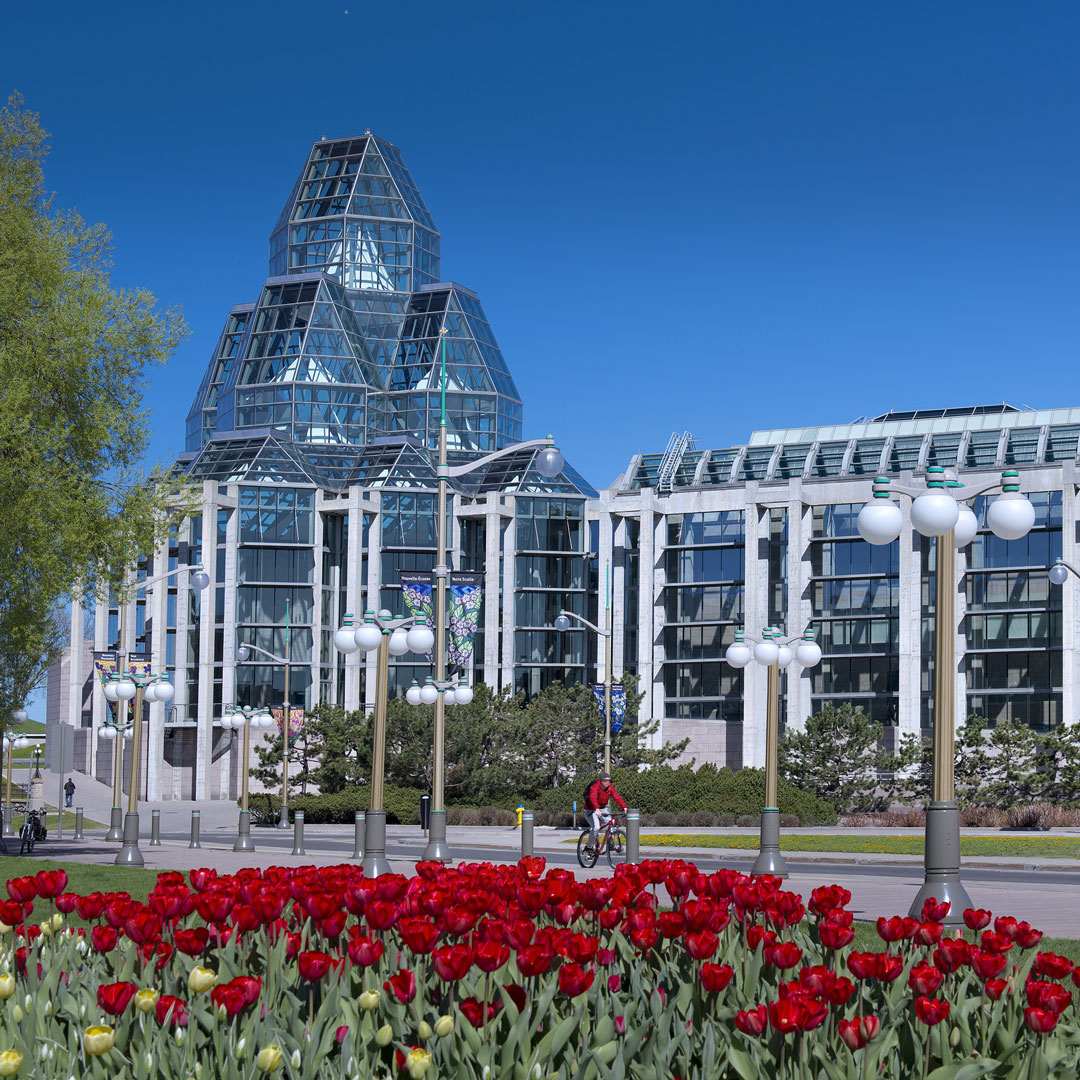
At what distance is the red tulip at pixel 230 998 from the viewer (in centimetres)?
568

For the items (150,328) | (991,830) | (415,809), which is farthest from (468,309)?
(150,328)

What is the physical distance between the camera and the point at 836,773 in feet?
188

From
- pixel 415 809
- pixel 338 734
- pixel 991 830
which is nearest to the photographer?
pixel 991 830

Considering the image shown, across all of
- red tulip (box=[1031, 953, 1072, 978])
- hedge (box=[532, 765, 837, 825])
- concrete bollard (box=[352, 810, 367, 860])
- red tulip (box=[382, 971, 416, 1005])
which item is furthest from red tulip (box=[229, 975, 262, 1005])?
hedge (box=[532, 765, 837, 825])

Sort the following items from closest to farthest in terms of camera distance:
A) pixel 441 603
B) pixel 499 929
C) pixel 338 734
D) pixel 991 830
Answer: pixel 499 929, pixel 441 603, pixel 991 830, pixel 338 734

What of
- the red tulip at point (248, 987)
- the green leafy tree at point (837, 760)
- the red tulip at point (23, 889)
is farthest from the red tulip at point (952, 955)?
the green leafy tree at point (837, 760)

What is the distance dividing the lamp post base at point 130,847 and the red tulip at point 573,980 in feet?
78.5

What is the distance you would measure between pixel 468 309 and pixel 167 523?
88422 mm

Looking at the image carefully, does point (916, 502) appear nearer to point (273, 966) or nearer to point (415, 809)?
point (273, 966)

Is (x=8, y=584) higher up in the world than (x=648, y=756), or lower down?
higher up

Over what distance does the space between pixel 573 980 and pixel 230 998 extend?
1.33 metres

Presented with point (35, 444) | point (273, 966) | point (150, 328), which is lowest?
point (273, 966)

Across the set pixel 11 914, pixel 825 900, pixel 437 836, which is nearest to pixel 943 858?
pixel 825 900

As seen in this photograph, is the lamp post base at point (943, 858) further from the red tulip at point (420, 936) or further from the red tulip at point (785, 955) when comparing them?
the red tulip at point (420, 936)
